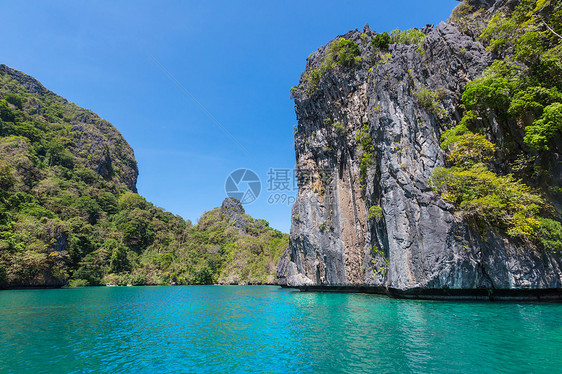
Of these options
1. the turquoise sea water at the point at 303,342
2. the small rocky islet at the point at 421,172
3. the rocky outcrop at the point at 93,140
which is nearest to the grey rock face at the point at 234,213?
the rocky outcrop at the point at 93,140

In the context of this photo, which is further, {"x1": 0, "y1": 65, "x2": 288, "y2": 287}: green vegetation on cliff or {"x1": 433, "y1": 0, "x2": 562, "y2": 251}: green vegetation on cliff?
{"x1": 0, "y1": 65, "x2": 288, "y2": 287}: green vegetation on cliff

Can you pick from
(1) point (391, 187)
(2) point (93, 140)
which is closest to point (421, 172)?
(1) point (391, 187)

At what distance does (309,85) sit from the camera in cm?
3406

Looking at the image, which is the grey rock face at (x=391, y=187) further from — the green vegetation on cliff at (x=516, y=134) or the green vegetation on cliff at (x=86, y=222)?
the green vegetation on cliff at (x=86, y=222)

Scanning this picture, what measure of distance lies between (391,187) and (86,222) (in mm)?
60245

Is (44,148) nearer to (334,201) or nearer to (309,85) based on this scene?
(309,85)

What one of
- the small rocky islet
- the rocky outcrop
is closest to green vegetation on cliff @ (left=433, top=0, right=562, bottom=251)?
the small rocky islet

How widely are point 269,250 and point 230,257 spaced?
11.1 meters

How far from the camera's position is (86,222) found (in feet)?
174

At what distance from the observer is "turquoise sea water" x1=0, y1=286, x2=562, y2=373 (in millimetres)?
7449

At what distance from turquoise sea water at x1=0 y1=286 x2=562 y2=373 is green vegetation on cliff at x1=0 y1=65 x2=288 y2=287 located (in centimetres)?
3141

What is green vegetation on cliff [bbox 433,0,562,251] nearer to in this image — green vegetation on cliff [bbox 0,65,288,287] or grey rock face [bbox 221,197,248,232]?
green vegetation on cliff [bbox 0,65,288,287]

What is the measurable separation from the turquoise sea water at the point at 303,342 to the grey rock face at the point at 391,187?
2865mm

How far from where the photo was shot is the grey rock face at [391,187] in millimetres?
16656
